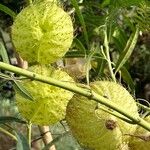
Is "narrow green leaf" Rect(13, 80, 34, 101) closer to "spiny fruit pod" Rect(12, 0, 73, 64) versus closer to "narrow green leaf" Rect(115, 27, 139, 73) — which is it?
"spiny fruit pod" Rect(12, 0, 73, 64)

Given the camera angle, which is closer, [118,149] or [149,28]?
[118,149]

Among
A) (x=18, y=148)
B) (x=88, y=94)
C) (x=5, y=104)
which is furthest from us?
(x=5, y=104)

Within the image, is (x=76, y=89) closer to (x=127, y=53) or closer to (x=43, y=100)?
(x=43, y=100)

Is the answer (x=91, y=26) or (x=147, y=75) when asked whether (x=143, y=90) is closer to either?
(x=147, y=75)

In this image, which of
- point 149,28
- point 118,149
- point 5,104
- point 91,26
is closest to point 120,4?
point 149,28

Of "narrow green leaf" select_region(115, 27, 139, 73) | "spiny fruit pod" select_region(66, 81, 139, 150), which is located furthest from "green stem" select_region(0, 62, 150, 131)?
"narrow green leaf" select_region(115, 27, 139, 73)

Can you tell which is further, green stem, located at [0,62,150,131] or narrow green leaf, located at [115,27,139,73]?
narrow green leaf, located at [115,27,139,73]
